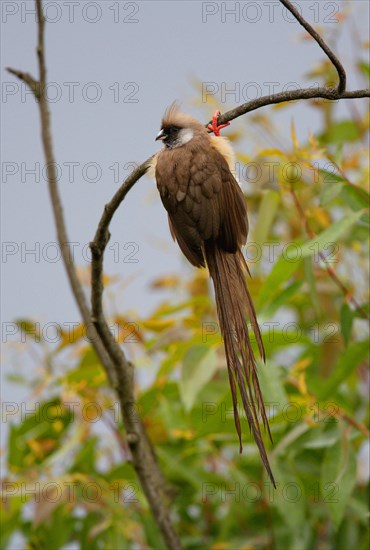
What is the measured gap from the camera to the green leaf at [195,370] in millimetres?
1769

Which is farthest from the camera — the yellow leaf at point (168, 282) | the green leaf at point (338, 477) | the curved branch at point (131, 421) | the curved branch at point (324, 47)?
the yellow leaf at point (168, 282)

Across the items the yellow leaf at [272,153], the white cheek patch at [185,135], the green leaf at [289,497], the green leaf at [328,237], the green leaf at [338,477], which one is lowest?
the green leaf at [289,497]

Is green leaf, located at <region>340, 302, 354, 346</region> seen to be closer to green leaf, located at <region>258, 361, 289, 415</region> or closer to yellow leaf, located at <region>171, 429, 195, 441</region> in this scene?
green leaf, located at <region>258, 361, 289, 415</region>

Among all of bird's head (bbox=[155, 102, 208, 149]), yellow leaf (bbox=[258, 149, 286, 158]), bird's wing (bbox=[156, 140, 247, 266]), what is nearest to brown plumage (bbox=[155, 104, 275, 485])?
bird's wing (bbox=[156, 140, 247, 266])

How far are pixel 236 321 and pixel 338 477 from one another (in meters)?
0.44

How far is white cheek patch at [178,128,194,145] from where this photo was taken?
1760mm

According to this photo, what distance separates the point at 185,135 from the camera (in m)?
1.79

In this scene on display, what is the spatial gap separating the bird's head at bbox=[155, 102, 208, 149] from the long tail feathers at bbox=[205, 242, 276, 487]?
262mm

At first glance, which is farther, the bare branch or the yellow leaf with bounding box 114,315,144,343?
the yellow leaf with bounding box 114,315,144,343

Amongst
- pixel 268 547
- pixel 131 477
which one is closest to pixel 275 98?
pixel 131 477

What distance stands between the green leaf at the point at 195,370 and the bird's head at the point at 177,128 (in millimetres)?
435

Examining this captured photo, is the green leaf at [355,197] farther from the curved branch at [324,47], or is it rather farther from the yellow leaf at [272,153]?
the curved branch at [324,47]

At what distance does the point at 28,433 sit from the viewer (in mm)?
2312

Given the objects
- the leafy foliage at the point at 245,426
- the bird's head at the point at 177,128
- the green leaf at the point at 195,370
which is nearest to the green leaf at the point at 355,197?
the leafy foliage at the point at 245,426
